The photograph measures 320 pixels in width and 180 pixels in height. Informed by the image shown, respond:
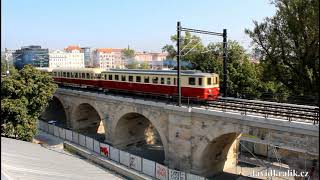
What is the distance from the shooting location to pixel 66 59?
598 ft

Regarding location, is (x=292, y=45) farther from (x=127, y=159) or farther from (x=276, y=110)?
(x=127, y=159)

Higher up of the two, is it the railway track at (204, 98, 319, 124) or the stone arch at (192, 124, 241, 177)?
the railway track at (204, 98, 319, 124)

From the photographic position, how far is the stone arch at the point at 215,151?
2192 centimetres

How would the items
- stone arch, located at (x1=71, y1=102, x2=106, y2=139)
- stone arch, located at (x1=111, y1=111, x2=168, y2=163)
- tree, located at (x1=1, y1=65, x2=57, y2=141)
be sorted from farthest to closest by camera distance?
stone arch, located at (x1=71, y1=102, x2=106, y2=139) < stone arch, located at (x1=111, y1=111, x2=168, y2=163) < tree, located at (x1=1, y1=65, x2=57, y2=141)

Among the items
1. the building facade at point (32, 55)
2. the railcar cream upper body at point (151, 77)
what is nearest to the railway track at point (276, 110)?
the railcar cream upper body at point (151, 77)

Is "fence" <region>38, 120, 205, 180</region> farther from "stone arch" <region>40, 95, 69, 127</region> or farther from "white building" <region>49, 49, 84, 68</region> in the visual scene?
"white building" <region>49, 49, 84, 68</region>

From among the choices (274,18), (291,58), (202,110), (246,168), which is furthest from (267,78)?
(202,110)

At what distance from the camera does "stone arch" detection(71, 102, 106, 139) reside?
38866 millimetres

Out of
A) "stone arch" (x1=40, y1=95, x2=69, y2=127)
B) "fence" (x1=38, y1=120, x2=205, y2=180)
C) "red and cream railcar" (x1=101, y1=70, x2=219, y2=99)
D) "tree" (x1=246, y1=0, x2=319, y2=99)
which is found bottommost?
"fence" (x1=38, y1=120, x2=205, y2=180)

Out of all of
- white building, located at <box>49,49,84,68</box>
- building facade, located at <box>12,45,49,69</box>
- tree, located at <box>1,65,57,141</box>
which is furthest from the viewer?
white building, located at <box>49,49,84,68</box>

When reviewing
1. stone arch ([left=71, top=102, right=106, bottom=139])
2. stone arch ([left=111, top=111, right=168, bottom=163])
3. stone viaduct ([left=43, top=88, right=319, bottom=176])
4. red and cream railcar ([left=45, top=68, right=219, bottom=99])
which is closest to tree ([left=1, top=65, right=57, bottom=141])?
stone viaduct ([left=43, top=88, right=319, bottom=176])

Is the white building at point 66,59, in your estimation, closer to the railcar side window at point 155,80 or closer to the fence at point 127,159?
the fence at point 127,159

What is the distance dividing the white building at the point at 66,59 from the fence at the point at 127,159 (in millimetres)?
142431

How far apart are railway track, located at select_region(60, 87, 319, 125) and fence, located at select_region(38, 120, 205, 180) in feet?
15.9
